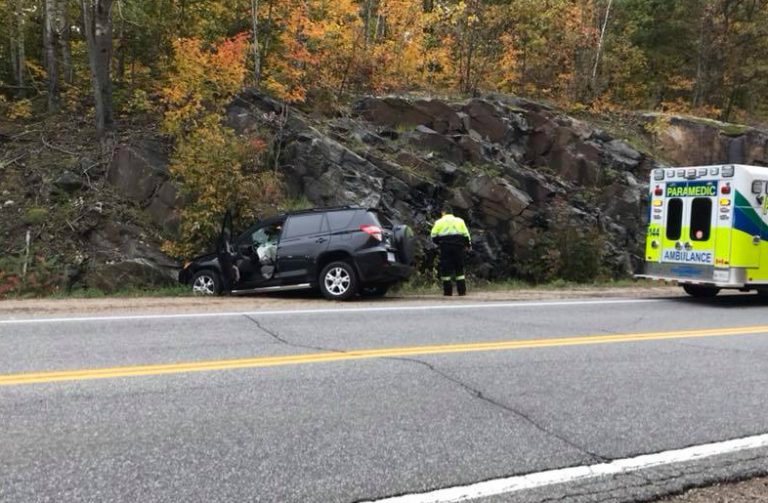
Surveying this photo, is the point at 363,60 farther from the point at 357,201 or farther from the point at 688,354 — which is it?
the point at 688,354

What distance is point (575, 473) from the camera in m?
4.20

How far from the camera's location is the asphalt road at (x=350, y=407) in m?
4.02

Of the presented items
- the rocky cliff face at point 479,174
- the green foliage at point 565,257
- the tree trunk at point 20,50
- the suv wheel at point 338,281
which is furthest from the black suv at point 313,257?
the tree trunk at point 20,50

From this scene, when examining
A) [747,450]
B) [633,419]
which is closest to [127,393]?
[633,419]

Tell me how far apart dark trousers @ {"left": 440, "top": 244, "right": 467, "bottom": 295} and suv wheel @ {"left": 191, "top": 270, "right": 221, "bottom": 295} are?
459 cm

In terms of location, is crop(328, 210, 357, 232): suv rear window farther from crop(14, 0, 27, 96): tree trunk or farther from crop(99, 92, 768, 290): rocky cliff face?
crop(14, 0, 27, 96): tree trunk

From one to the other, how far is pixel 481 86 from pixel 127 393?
21.3 meters

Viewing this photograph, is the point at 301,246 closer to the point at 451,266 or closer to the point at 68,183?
the point at 451,266

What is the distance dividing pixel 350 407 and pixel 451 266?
8.92 m

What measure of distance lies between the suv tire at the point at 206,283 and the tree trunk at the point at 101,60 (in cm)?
637

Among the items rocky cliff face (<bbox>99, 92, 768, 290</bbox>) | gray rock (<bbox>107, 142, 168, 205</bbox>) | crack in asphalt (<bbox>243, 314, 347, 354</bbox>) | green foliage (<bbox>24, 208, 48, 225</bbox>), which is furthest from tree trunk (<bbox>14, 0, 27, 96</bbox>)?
crack in asphalt (<bbox>243, 314, 347, 354</bbox>)

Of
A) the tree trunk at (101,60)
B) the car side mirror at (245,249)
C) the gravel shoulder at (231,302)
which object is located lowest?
the gravel shoulder at (231,302)

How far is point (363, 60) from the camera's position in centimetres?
2097

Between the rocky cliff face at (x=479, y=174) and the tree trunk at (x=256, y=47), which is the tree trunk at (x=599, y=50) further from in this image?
the tree trunk at (x=256, y=47)
